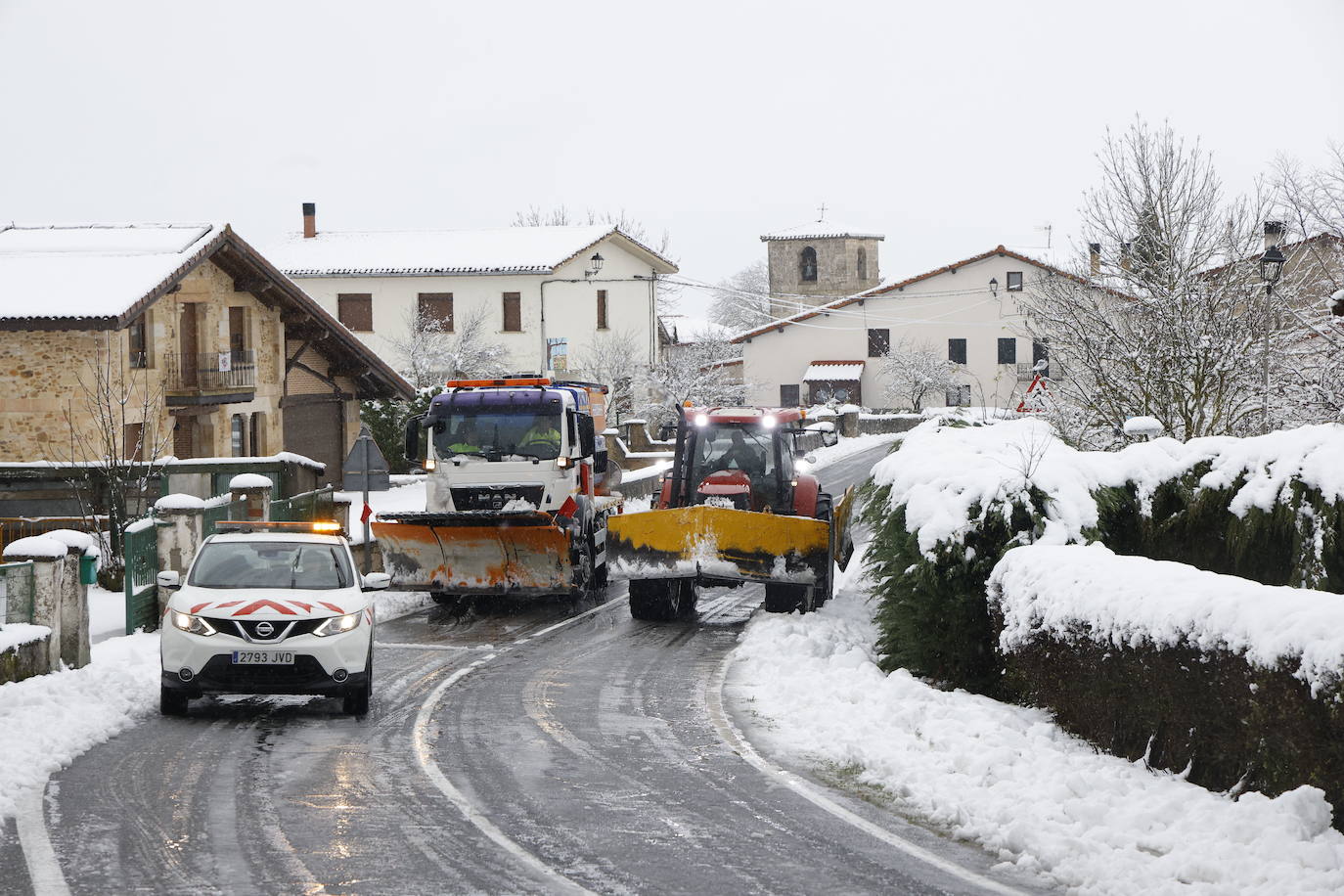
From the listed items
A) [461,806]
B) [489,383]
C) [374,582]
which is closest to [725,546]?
[374,582]

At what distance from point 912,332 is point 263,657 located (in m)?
61.0

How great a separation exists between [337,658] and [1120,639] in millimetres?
6006

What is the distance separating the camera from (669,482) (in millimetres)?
19422

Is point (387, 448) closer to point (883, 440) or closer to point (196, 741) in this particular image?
point (883, 440)

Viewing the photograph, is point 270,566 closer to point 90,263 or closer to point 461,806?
point 461,806

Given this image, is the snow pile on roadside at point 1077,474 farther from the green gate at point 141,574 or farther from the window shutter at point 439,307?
the window shutter at point 439,307

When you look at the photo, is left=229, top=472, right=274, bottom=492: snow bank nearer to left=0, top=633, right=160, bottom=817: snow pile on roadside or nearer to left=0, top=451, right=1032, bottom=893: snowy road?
left=0, top=633, right=160, bottom=817: snow pile on roadside

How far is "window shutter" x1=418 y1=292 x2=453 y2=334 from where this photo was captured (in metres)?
57.1

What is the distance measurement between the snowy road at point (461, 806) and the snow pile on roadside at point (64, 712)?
21cm

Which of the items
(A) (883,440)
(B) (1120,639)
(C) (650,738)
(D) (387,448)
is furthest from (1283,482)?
(A) (883,440)

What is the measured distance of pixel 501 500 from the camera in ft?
60.3

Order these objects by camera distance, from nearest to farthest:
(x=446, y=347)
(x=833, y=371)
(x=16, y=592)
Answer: (x=16, y=592)
(x=446, y=347)
(x=833, y=371)

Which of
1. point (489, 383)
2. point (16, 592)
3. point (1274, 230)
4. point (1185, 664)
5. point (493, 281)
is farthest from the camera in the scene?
point (493, 281)

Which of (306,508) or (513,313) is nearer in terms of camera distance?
(306,508)
